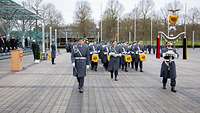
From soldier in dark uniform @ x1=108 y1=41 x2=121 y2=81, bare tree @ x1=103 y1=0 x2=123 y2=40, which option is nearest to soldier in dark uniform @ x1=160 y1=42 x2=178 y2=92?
soldier in dark uniform @ x1=108 y1=41 x2=121 y2=81

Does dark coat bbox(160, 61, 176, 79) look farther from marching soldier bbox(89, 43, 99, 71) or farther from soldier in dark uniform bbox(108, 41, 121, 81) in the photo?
marching soldier bbox(89, 43, 99, 71)

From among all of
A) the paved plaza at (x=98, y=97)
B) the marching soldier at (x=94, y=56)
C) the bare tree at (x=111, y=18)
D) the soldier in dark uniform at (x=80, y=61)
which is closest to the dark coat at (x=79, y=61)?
the soldier in dark uniform at (x=80, y=61)

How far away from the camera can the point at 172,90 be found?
1284cm

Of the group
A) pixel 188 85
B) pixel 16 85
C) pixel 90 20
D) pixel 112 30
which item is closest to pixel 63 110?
pixel 16 85

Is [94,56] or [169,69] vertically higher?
[94,56]

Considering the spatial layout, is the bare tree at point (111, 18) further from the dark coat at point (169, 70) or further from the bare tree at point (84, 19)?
the dark coat at point (169, 70)

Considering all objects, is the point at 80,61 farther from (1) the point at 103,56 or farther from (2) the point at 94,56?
(1) the point at 103,56

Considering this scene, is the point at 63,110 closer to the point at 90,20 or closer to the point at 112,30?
the point at 112,30

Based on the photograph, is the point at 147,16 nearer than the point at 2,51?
No

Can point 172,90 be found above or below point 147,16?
below

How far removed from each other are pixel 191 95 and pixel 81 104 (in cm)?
378

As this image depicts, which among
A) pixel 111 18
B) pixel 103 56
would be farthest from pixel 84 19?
pixel 103 56

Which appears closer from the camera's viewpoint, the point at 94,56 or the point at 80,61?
the point at 80,61

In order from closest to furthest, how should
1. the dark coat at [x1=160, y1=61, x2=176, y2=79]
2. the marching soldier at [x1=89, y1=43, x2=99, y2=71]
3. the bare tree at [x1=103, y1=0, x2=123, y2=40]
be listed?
the dark coat at [x1=160, y1=61, x2=176, y2=79], the marching soldier at [x1=89, y1=43, x2=99, y2=71], the bare tree at [x1=103, y1=0, x2=123, y2=40]
